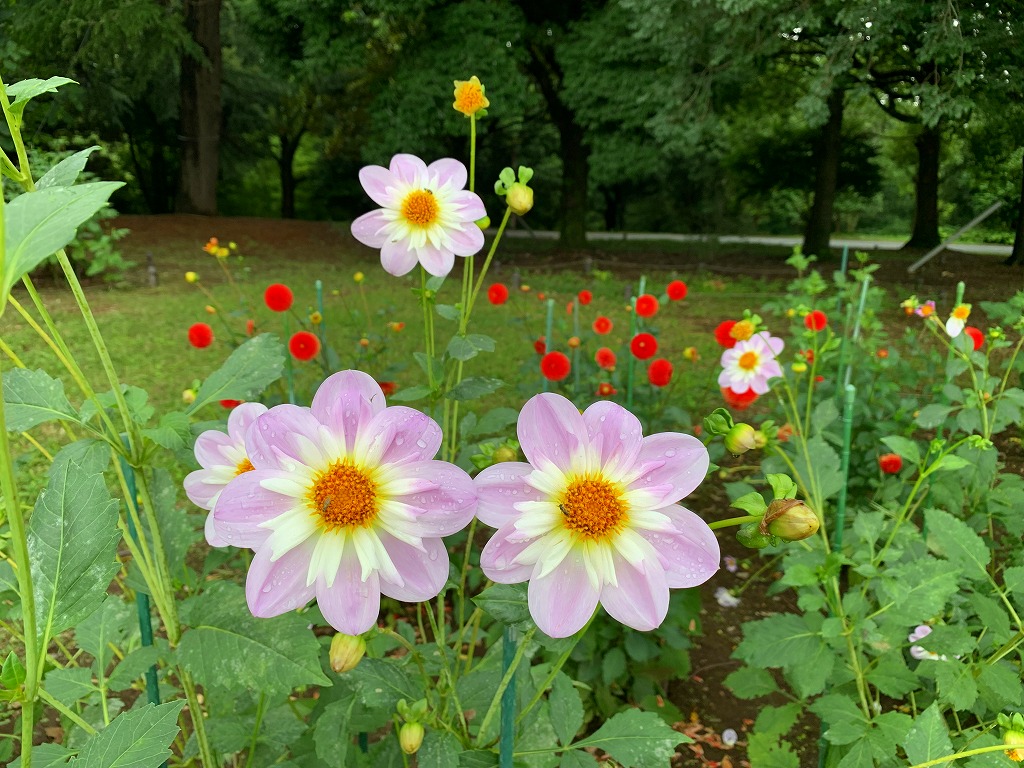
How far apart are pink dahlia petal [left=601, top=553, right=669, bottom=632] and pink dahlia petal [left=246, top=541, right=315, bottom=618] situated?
22 centimetres

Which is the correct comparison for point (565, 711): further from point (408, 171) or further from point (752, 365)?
point (752, 365)

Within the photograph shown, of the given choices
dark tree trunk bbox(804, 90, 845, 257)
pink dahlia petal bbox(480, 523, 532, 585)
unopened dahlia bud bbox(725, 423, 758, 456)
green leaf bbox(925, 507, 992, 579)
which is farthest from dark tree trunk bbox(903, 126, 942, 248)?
pink dahlia petal bbox(480, 523, 532, 585)

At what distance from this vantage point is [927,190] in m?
11.6

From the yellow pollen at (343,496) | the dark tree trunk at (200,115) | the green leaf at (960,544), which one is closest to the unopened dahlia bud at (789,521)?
the yellow pollen at (343,496)

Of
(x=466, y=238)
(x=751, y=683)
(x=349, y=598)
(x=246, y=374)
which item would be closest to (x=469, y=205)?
(x=466, y=238)

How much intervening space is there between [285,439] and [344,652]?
0.64 feet

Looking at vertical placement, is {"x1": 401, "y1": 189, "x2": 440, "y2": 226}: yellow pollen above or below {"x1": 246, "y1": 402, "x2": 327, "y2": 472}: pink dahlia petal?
above

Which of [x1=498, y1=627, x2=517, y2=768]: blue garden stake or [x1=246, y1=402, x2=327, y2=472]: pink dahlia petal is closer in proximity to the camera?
[x1=246, y1=402, x2=327, y2=472]: pink dahlia petal

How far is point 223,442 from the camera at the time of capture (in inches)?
28.5

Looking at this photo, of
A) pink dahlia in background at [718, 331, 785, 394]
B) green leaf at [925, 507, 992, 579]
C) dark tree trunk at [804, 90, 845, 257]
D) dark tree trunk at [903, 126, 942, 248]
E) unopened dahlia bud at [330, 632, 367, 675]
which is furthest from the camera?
dark tree trunk at [903, 126, 942, 248]

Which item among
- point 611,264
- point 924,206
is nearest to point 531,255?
point 611,264

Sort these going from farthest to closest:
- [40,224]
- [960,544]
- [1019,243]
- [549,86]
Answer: [549,86] < [1019,243] < [960,544] < [40,224]

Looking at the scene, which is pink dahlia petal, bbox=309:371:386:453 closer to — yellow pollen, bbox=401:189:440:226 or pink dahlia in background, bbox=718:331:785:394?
yellow pollen, bbox=401:189:440:226

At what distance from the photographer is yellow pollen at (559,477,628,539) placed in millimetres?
536
